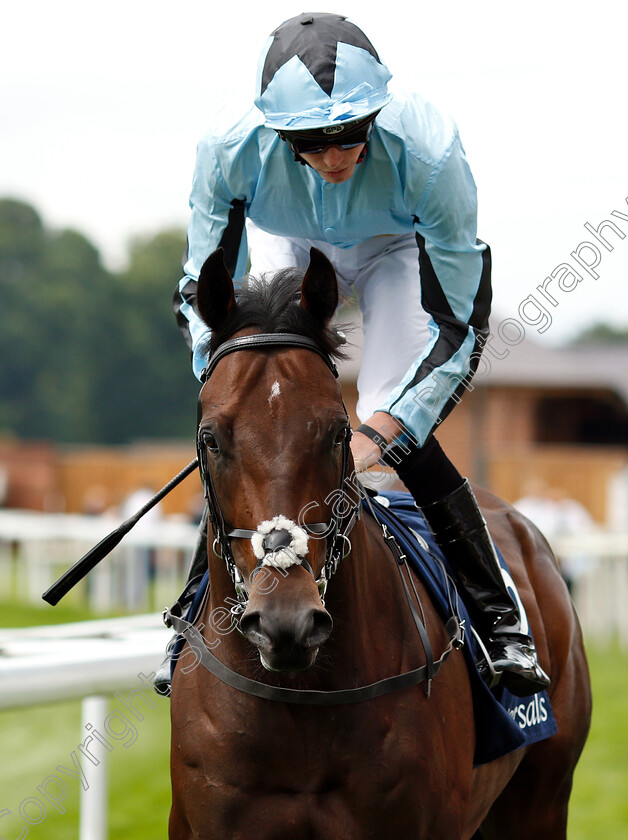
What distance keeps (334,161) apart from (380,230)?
18.3 inches

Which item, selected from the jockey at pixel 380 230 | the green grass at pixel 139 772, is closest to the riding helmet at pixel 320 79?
the jockey at pixel 380 230

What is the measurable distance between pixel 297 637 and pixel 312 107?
1344mm

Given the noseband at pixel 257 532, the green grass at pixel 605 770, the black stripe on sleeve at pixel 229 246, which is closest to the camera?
the noseband at pixel 257 532

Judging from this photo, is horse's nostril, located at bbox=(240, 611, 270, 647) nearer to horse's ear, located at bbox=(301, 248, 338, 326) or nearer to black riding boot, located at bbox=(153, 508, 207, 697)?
horse's ear, located at bbox=(301, 248, 338, 326)

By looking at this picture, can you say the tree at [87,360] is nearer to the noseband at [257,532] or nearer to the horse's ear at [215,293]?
the horse's ear at [215,293]

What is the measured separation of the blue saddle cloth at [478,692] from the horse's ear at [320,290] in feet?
2.06

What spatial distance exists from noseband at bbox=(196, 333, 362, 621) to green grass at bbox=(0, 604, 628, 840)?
222cm

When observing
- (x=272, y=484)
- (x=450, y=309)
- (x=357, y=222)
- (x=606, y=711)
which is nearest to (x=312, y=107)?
(x=357, y=222)

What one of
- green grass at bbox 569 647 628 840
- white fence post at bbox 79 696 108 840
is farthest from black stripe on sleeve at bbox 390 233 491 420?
green grass at bbox 569 647 628 840

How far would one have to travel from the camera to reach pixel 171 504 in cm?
2241

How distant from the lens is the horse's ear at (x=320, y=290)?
8.02ft

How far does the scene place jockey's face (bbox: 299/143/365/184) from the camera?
2.64 metres

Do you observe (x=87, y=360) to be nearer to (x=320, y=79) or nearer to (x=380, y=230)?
(x=380, y=230)

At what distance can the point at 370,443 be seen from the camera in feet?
8.59
